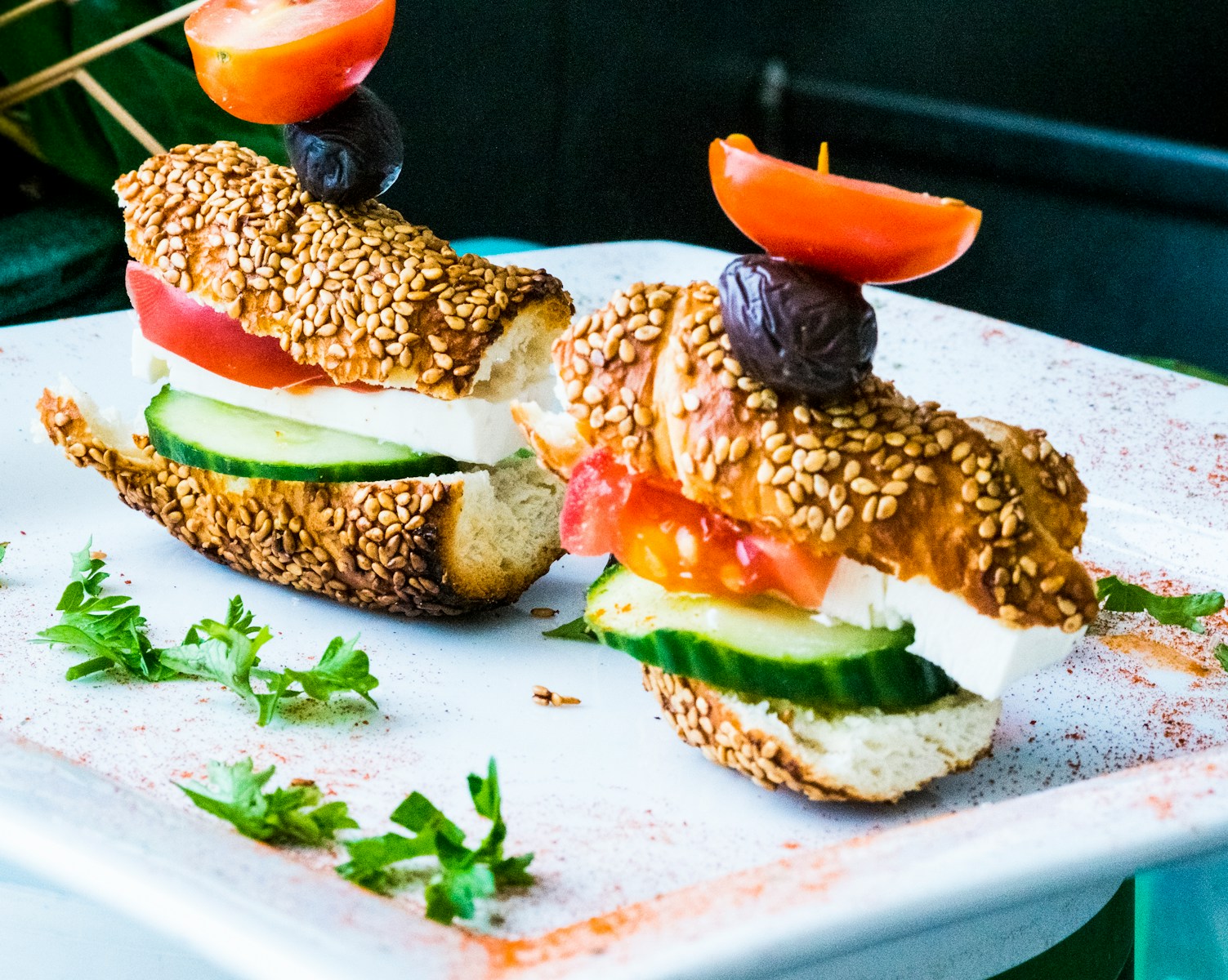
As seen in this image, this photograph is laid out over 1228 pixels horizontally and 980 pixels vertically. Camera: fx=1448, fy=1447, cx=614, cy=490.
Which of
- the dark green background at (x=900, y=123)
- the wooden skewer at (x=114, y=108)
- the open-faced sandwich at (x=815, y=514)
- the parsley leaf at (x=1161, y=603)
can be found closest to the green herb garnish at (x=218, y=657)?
the open-faced sandwich at (x=815, y=514)

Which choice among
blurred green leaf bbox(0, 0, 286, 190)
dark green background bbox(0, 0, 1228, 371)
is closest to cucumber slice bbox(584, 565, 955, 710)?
blurred green leaf bbox(0, 0, 286, 190)

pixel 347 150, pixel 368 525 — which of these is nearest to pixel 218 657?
pixel 368 525

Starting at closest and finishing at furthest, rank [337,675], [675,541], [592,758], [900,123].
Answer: [675,541]
[592,758]
[337,675]
[900,123]

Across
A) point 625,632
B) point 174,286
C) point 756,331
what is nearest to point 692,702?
point 625,632

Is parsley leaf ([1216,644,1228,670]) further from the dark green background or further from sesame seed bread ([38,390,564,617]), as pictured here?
the dark green background

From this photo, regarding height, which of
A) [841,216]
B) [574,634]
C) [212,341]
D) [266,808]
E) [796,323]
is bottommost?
[574,634]

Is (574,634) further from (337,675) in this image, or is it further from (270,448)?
(270,448)
